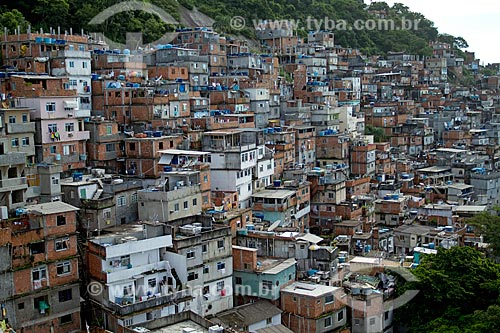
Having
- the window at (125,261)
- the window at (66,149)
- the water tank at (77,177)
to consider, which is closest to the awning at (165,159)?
the water tank at (77,177)

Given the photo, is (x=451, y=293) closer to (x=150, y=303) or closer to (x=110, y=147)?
(x=150, y=303)

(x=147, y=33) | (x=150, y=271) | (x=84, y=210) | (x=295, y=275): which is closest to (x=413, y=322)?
(x=295, y=275)

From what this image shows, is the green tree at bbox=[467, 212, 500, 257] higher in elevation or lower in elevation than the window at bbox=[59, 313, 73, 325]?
higher

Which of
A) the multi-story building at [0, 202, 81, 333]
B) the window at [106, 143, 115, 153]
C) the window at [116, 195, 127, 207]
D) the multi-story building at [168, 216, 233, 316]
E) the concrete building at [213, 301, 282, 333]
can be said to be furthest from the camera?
the window at [106, 143, 115, 153]

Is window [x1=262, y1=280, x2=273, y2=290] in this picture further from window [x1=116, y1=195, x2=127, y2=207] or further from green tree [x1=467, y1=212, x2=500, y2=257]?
green tree [x1=467, y1=212, x2=500, y2=257]

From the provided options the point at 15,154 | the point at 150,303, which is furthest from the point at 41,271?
the point at 15,154

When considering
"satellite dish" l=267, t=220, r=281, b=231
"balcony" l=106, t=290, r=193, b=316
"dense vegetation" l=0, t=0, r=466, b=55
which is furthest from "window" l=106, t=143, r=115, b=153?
"dense vegetation" l=0, t=0, r=466, b=55
